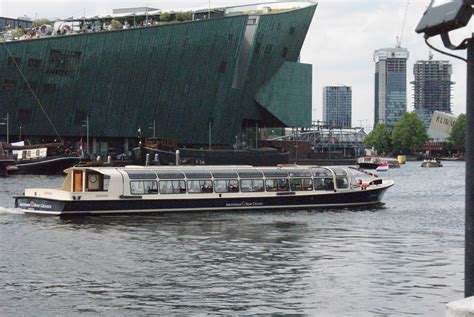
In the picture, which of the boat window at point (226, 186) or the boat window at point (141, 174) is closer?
the boat window at point (141, 174)

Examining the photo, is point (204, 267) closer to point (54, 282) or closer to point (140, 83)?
point (54, 282)

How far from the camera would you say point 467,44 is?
289 inches

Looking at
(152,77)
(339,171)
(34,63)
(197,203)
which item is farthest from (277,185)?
(152,77)

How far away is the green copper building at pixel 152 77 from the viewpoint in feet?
418

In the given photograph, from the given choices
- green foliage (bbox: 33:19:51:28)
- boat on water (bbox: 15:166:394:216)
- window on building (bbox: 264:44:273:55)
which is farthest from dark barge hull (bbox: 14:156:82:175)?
boat on water (bbox: 15:166:394:216)

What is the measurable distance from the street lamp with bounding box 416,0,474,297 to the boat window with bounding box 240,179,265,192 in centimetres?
4496

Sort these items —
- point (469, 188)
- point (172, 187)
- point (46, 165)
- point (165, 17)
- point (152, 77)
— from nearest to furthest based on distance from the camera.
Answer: point (469, 188)
point (172, 187)
point (46, 165)
point (152, 77)
point (165, 17)

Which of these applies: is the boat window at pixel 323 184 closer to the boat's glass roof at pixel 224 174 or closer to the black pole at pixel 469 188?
the boat's glass roof at pixel 224 174

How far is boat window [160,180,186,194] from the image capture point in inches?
1978

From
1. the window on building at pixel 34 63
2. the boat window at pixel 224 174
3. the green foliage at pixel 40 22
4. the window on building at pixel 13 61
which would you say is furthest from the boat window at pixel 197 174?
the green foliage at pixel 40 22

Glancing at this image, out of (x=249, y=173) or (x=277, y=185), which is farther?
(x=277, y=185)

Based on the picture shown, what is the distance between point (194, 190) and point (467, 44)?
44422 mm

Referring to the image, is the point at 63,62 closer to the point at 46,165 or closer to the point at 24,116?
the point at 24,116

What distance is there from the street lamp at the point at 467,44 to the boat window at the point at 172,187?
42.6 metres
